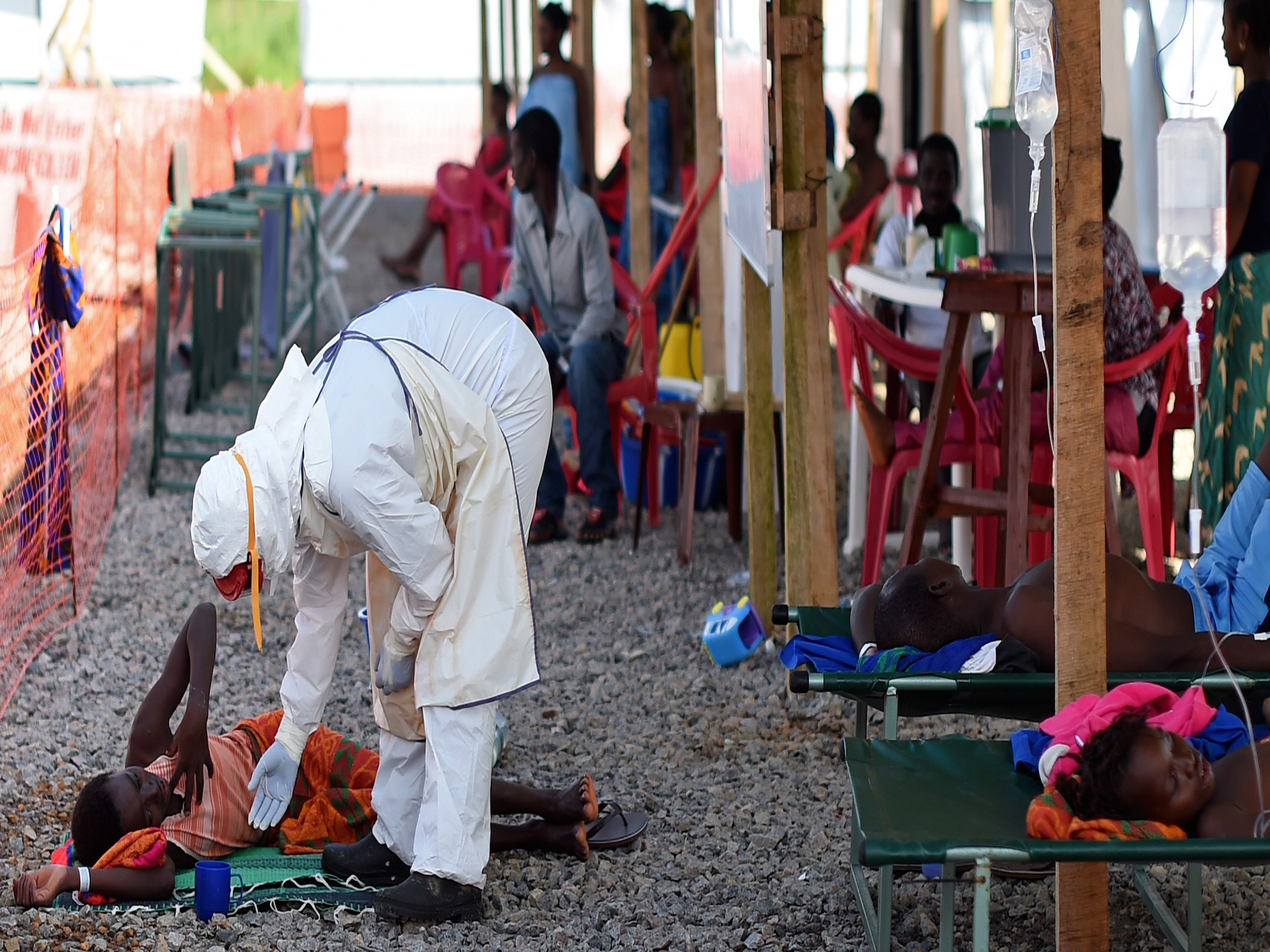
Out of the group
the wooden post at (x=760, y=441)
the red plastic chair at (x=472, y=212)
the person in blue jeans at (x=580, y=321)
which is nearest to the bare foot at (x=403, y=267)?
the red plastic chair at (x=472, y=212)

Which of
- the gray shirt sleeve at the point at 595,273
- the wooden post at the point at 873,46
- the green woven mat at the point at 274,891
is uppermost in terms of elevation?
the wooden post at the point at 873,46

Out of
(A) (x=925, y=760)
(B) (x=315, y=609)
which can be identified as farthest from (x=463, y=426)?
(A) (x=925, y=760)

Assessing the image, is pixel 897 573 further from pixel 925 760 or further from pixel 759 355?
pixel 759 355

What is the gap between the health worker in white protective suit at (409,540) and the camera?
7.86ft

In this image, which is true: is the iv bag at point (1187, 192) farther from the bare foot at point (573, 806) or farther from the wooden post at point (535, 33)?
the wooden post at point (535, 33)

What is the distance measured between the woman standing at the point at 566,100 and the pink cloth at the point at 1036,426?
13.2 feet

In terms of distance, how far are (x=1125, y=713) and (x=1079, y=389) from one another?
553 millimetres

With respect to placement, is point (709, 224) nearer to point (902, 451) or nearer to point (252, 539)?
point (902, 451)

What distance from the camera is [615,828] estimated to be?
3143 millimetres

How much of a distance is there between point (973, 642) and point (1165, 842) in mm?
1012

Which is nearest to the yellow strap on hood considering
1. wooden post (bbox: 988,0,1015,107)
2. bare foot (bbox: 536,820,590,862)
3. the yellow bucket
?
bare foot (bbox: 536,820,590,862)

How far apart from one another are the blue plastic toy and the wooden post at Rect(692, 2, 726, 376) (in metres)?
1.26

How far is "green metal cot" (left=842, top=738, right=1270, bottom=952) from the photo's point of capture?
2.02 m

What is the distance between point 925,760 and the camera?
8.37 ft
